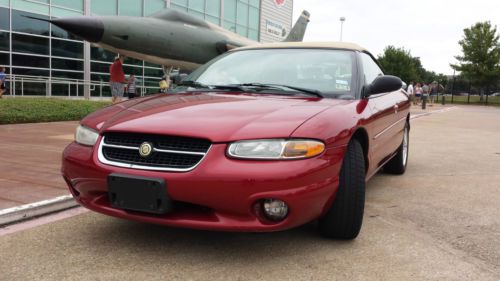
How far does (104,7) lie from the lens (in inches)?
847

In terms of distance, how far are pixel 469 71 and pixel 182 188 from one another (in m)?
47.5

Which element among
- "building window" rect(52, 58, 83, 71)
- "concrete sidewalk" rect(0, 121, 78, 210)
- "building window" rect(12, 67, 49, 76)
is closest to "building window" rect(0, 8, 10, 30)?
"building window" rect(12, 67, 49, 76)

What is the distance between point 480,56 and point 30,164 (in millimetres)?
46591

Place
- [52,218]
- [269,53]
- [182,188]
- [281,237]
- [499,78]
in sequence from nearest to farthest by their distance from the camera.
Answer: [182,188] → [281,237] → [52,218] → [269,53] → [499,78]

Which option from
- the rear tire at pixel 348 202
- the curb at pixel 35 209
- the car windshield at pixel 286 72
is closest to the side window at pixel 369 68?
the car windshield at pixel 286 72

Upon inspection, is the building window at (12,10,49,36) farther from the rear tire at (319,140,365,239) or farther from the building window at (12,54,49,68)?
the rear tire at (319,140,365,239)

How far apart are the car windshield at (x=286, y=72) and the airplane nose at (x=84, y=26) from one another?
6.11 metres

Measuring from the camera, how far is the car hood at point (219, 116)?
2787mm

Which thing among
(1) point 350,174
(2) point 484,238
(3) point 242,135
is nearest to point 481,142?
(2) point 484,238

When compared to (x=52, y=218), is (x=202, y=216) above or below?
above

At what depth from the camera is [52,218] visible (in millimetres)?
3760

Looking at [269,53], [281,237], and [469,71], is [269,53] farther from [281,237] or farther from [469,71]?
[469,71]

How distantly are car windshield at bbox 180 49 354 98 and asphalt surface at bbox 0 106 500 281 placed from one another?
1.11 m

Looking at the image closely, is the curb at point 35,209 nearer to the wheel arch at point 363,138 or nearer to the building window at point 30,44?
the wheel arch at point 363,138
